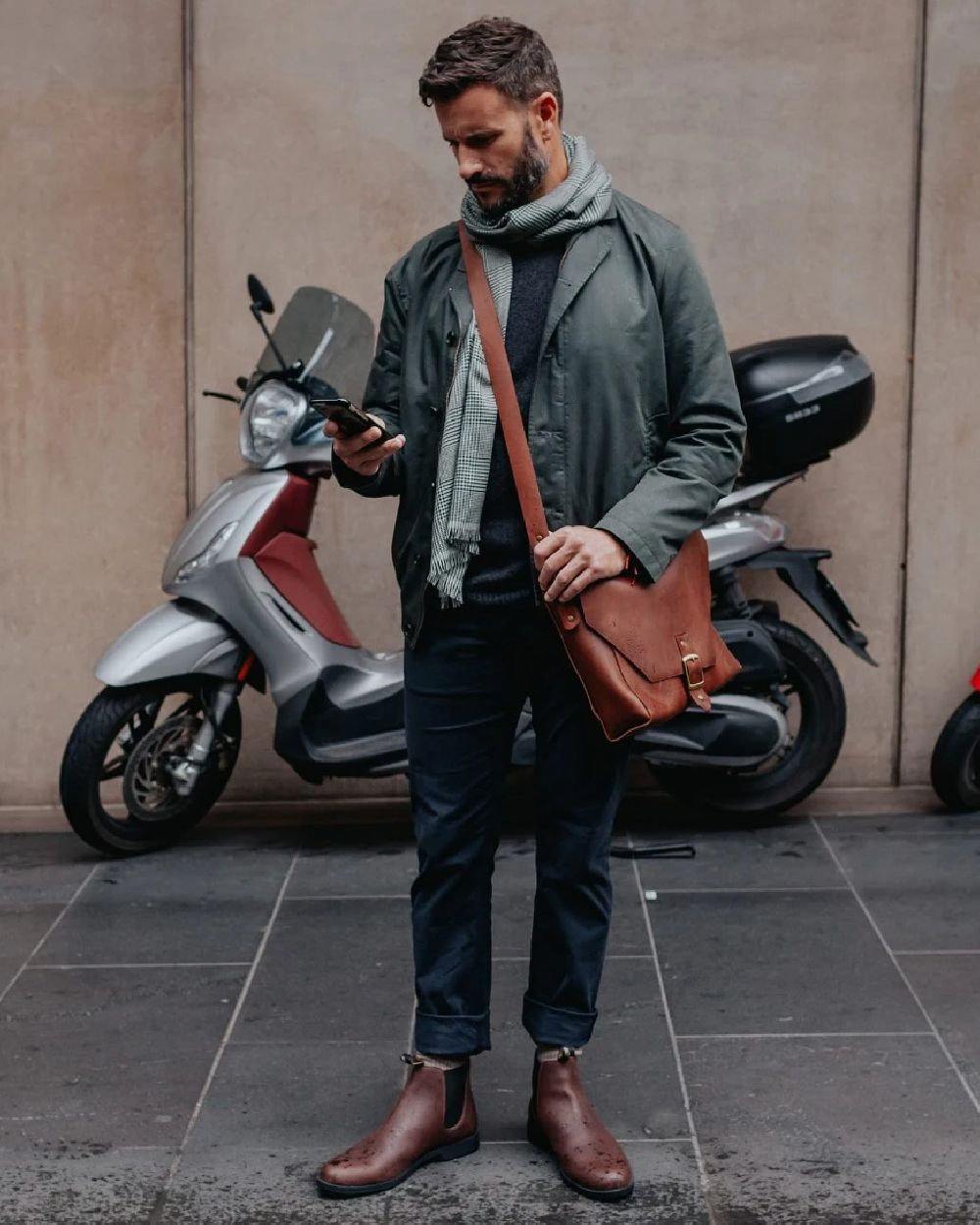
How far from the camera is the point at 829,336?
529cm

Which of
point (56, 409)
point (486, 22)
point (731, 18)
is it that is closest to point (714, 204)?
point (731, 18)

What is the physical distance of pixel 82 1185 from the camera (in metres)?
3.20

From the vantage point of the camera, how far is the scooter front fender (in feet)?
16.3

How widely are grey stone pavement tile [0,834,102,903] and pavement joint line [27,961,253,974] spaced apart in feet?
1.77

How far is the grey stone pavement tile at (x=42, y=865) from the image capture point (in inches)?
195

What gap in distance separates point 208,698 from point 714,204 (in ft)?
7.04

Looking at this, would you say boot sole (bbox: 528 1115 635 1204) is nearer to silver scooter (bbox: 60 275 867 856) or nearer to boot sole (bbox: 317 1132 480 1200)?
boot sole (bbox: 317 1132 480 1200)

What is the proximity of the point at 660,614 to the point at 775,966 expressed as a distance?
5.06ft

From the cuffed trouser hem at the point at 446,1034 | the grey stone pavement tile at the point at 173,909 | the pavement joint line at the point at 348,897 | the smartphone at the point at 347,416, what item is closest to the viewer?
the smartphone at the point at 347,416

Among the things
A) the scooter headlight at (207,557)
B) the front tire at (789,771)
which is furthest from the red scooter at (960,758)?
the scooter headlight at (207,557)

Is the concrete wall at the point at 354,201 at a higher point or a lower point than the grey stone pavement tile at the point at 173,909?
higher

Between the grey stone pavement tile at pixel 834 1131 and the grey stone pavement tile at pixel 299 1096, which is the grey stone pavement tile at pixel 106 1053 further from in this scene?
the grey stone pavement tile at pixel 834 1131

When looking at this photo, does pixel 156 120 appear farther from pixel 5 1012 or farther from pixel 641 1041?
pixel 641 1041

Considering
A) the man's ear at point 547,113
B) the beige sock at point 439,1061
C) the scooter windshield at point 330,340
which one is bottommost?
the beige sock at point 439,1061
